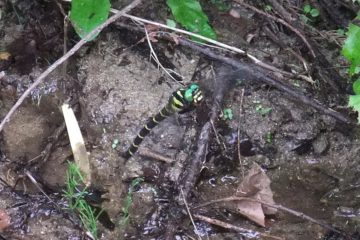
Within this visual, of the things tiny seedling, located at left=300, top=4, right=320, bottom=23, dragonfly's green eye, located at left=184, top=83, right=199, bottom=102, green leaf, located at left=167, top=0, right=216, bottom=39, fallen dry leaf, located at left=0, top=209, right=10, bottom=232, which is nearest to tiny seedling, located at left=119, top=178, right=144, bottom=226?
dragonfly's green eye, located at left=184, top=83, right=199, bottom=102

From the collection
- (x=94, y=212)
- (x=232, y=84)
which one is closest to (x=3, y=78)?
(x=94, y=212)

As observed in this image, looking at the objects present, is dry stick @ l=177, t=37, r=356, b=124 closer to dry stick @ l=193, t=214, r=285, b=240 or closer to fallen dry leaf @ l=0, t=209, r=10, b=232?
dry stick @ l=193, t=214, r=285, b=240

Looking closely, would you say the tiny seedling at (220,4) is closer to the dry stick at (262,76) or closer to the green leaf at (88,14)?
the dry stick at (262,76)

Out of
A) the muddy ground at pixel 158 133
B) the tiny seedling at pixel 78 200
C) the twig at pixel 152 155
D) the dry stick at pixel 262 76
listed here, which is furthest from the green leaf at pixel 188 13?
the tiny seedling at pixel 78 200

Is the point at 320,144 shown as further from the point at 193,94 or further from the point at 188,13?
the point at 188,13

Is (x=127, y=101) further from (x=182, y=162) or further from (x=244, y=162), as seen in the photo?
(x=244, y=162)
